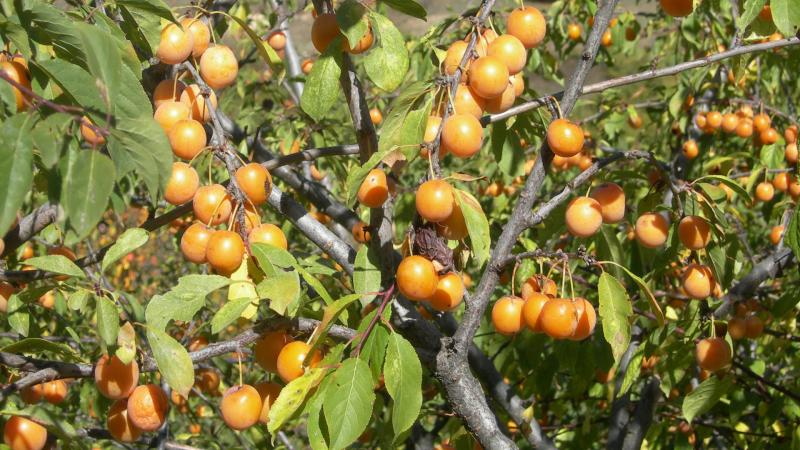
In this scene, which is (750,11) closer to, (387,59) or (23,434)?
(387,59)

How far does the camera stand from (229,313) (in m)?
1.17

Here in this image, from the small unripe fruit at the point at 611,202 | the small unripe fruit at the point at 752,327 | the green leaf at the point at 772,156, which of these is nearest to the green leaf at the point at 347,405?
the small unripe fruit at the point at 611,202

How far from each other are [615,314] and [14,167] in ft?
3.25

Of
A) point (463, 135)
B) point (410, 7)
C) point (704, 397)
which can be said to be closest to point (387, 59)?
point (410, 7)

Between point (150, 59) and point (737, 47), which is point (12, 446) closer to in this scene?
point (150, 59)

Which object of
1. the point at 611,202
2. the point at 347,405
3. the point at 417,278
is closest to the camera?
the point at 347,405

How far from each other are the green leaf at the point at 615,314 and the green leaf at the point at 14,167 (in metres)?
0.95

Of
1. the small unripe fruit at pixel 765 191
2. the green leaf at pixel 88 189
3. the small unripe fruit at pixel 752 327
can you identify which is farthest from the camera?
the small unripe fruit at pixel 765 191

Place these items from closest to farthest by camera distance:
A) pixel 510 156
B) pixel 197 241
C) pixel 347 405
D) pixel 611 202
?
pixel 347 405, pixel 197 241, pixel 611 202, pixel 510 156

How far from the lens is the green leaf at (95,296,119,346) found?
1.13 m

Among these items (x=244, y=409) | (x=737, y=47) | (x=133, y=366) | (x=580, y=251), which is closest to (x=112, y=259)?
(x=133, y=366)

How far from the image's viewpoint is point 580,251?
1334 millimetres

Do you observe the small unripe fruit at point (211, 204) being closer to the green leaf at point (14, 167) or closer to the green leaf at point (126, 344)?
the green leaf at point (126, 344)

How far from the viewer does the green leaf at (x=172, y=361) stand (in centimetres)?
118
